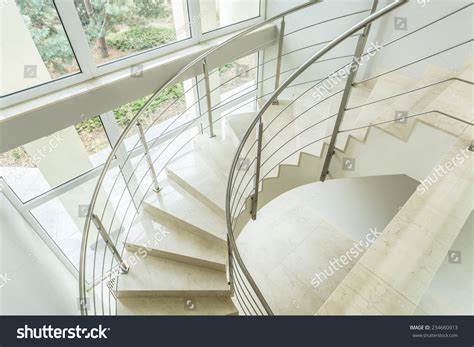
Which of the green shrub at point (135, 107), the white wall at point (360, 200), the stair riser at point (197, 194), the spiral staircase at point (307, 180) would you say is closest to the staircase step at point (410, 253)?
the spiral staircase at point (307, 180)

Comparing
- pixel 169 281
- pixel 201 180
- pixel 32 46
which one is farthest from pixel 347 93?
pixel 32 46

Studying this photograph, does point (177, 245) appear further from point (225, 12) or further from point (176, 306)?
point (225, 12)

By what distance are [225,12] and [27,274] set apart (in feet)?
10.7

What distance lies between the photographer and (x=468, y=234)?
2.10 meters

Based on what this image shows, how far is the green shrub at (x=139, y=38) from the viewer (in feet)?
8.57

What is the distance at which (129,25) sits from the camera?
2.63m

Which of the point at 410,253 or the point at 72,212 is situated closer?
the point at 410,253

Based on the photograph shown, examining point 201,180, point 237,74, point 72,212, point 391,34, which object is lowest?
point 201,180

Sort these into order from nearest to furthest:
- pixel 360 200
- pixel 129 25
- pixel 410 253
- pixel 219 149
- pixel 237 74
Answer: pixel 410 253 → pixel 129 25 → pixel 219 149 → pixel 360 200 → pixel 237 74

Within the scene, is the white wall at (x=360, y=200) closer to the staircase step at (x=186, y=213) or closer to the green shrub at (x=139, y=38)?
the staircase step at (x=186, y=213)

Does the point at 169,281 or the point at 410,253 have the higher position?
the point at 169,281
